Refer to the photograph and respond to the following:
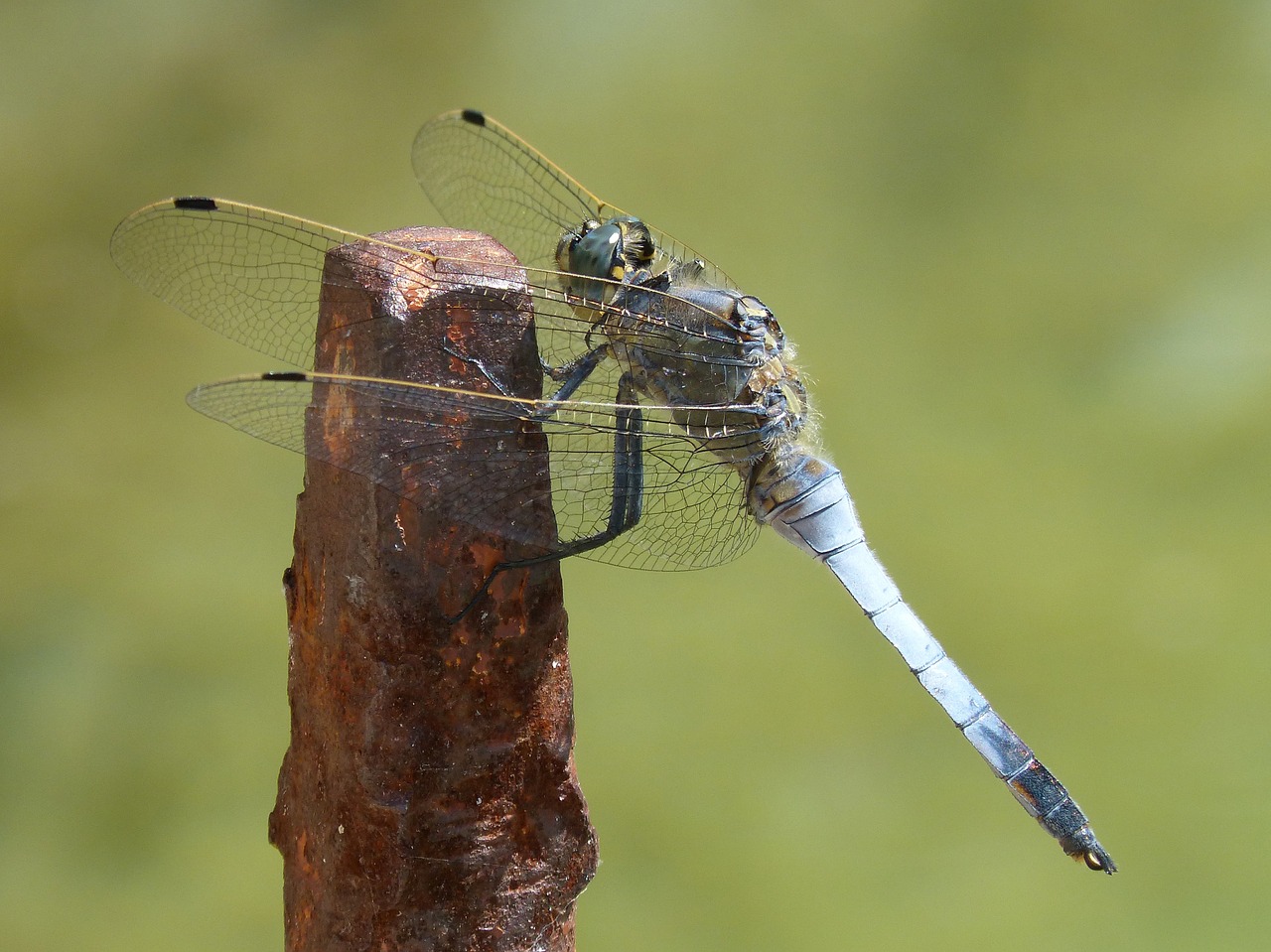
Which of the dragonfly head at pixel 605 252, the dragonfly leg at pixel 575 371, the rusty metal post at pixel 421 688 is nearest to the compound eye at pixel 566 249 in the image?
the dragonfly head at pixel 605 252

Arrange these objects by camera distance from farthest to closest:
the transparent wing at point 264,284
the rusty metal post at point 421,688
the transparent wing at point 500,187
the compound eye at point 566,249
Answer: the transparent wing at point 500,187, the compound eye at point 566,249, the transparent wing at point 264,284, the rusty metal post at point 421,688

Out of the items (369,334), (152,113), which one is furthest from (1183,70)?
(369,334)

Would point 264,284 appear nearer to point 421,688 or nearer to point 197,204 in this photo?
point 197,204

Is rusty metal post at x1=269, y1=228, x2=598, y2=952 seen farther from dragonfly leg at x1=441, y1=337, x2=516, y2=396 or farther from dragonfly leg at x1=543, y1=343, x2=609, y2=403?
dragonfly leg at x1=543, y1=343, x2=609, y2=403

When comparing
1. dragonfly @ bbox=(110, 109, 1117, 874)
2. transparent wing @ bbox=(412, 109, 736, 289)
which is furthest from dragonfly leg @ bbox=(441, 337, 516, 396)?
transparent wing @ bbox=(412, 109, 736, 289)

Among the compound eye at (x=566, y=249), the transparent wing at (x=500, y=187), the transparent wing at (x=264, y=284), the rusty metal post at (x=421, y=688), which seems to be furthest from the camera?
the transparent wing at (x=500, y=187)

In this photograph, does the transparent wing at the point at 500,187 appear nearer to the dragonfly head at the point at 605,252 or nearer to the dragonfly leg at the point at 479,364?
the dragonfly head at the point at 605,252
